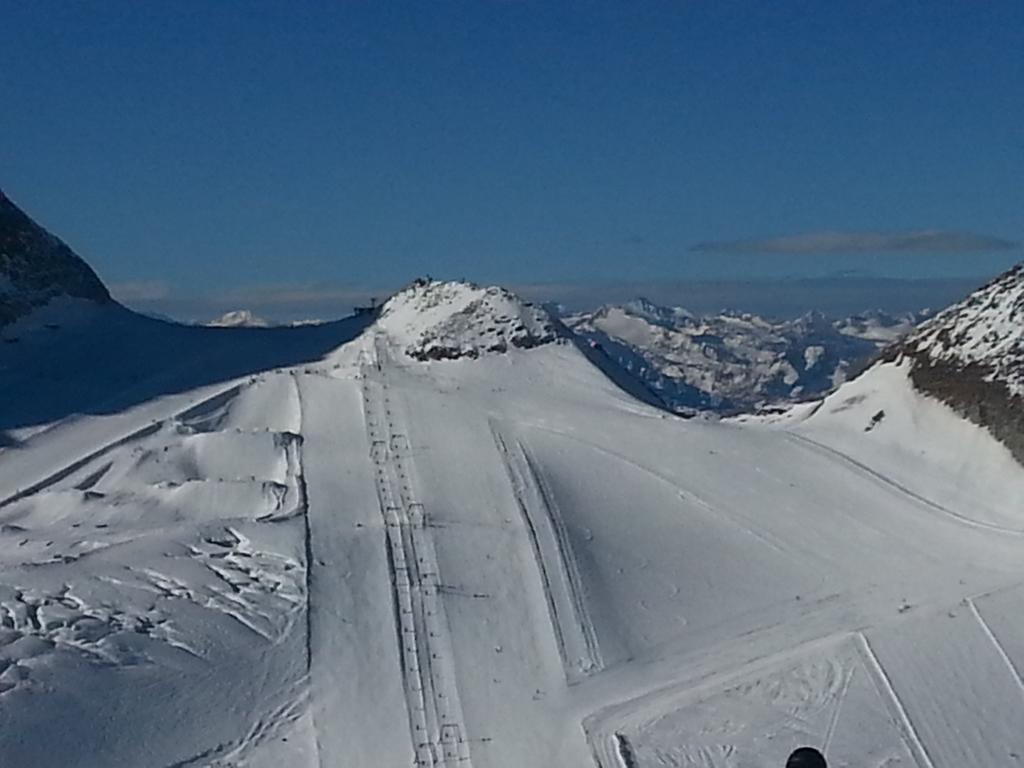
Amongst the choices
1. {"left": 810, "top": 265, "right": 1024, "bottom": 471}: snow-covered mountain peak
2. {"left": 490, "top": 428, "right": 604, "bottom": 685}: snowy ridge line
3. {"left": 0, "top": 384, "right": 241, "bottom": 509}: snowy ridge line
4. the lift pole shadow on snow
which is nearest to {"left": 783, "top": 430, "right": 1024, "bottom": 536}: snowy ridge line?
{"left": 810, "top": 265, "right": 1024, "bottom": 471}: snow-covered mountain peak

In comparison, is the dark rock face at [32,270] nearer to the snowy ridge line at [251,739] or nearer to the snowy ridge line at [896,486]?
the snowy ridge line at [896,486]

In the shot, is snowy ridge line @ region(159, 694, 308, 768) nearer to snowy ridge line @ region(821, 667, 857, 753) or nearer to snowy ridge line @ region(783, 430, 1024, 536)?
snowy ridge line @ region(821, 667, 857, 753)

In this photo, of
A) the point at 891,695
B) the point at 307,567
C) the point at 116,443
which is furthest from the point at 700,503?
the point at 116,443

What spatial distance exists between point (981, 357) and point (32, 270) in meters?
39.9

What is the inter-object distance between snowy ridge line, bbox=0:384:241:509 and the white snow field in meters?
0.13

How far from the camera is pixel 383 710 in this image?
21.8 metres

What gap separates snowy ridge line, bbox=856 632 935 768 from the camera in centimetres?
2194

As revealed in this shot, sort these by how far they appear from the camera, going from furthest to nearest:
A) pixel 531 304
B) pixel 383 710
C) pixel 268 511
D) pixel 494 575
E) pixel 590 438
→ pixel 531 304 → pixel 590 438 → pixel 268 511 → pixel 494 575 → pixel 383 710

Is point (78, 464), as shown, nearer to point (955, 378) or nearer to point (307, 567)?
point (307, 567)

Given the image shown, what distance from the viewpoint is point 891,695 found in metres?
23.6

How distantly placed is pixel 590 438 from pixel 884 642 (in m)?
12.8

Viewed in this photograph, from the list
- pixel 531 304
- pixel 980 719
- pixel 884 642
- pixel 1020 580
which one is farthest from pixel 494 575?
pixel 531 304

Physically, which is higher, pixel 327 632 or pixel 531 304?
pixel 531 304

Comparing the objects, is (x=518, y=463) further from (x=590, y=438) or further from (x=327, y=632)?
(x=327, y=632)
